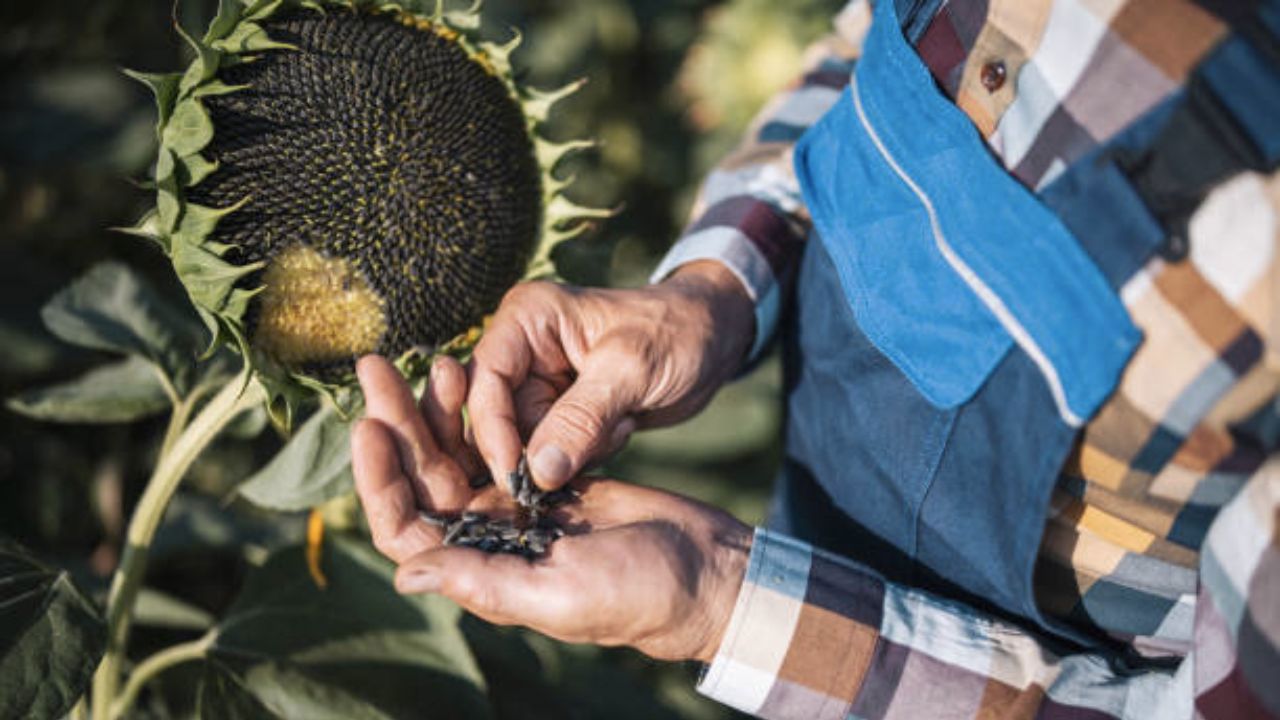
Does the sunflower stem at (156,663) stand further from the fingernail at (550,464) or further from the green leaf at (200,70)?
the green leaf at (200,70)

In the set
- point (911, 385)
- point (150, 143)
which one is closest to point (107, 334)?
point (150, 143)

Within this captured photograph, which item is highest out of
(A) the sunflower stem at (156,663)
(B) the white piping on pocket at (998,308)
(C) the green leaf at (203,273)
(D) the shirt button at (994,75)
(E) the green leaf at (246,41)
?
(D) the shirt button at (994,75)

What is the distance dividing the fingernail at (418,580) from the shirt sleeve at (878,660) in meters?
0.31

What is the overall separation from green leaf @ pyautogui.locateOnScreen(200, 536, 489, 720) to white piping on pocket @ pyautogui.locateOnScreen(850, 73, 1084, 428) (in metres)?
0.79

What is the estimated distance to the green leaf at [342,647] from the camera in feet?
4.12

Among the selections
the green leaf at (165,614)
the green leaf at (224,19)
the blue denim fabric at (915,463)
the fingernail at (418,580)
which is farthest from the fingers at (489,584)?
the green leaf at (165,614)

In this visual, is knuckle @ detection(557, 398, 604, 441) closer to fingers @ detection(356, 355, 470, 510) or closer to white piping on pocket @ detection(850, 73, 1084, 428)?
fingers @ detection(356, 355, 470, 510)

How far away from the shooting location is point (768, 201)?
1.43 meters

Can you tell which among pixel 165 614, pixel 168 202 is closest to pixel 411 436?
pixel 168 202

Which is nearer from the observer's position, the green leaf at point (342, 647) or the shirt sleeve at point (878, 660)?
the shirt sleeve at point (878, 660)

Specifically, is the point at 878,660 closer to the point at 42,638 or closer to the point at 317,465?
the point at 317,465

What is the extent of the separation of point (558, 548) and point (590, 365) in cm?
26

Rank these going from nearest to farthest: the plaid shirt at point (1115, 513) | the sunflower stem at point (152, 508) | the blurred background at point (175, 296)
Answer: the plaid shirt at point (1115, 513), the sunflower stem at point (152, 508), the blurred background at point (175, 296)

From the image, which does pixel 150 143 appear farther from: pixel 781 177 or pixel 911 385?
pixel 911 385
